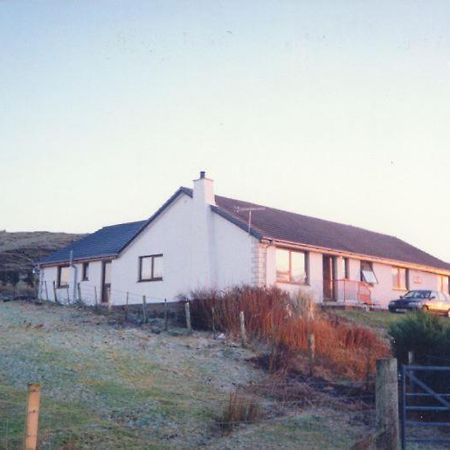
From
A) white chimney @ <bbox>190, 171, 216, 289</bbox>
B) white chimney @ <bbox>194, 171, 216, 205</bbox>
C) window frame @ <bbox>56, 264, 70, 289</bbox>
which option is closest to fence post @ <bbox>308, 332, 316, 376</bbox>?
white chimney @ <bbox>190, 171, 216, 289</bbox>

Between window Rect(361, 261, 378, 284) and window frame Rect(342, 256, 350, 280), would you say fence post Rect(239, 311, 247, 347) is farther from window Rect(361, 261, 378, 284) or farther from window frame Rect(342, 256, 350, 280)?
window Rect(361, 261, 378, 284)

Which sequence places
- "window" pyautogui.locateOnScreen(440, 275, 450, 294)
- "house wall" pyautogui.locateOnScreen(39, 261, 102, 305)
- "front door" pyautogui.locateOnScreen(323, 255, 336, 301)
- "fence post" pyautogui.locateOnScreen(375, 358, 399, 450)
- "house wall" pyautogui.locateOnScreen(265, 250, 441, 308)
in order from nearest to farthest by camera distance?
"fence post" pyautogui.locateOnScreen(375, 358, 399, 450)
"house wall" pyautogui.locateOnScreen(265, 250, 441, 308)
"front door" pyautogui.locateOnScreen(323, 255, 336, 301)
"house wall" pyautogui.locateOnScreen(39, 261, 102, 305)
"window" pyautogui.locateOnScreen(440, 275, 450, 294)

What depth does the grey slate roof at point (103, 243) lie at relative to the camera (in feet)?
119

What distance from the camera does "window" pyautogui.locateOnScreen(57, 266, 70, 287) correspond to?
129 feet

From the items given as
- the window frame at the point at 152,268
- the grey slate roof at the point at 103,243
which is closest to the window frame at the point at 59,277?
the grey slate roof at the point at 103,243

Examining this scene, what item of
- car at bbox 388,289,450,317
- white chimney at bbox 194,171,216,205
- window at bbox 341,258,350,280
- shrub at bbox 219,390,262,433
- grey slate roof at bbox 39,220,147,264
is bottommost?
shrub at bbox 219,390,262,433

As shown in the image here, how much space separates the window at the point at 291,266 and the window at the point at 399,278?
8.51 meters

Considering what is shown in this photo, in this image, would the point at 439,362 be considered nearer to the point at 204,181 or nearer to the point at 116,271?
the point at 204,181

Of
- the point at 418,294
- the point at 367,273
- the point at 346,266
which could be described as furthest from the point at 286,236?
the point at 418,294

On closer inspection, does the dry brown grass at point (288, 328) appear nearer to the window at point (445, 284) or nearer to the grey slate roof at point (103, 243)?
the grey slate roof at point (103, 243)

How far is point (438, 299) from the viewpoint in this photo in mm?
33812

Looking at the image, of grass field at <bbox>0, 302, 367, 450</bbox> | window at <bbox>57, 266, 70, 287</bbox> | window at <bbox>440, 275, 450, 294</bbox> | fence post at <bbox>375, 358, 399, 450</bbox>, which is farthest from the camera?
window at <bbox>440, 275, 450, 294</bbox>

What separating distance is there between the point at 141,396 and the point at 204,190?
61.5 ft

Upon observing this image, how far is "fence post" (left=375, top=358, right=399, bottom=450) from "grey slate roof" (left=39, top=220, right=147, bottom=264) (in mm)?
25939
